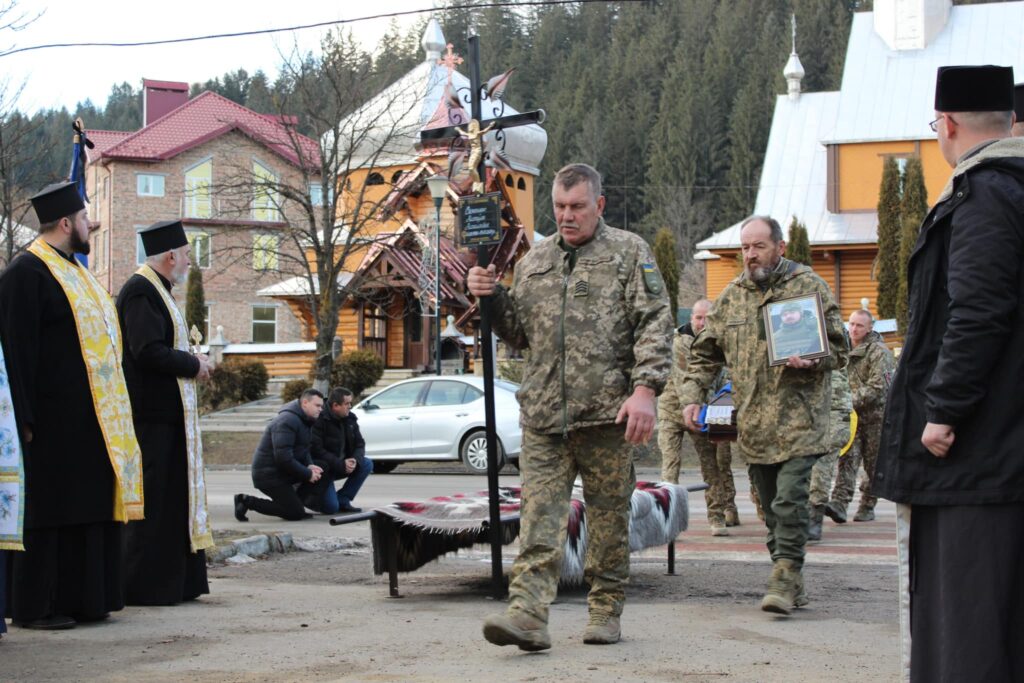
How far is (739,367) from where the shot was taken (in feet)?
26.7

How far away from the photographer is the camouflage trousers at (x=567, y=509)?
6410 mm

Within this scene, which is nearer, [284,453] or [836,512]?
[836,512]

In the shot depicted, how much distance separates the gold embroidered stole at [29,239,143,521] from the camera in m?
7.44

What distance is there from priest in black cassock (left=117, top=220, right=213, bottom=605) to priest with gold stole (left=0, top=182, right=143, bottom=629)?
1.31 feet

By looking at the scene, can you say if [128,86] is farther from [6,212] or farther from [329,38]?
[6,212]

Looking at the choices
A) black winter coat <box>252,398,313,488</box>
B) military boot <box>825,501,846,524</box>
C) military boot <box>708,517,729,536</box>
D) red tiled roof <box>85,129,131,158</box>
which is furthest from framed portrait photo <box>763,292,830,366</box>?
red tiled roof <box>85,129,131,158</box>

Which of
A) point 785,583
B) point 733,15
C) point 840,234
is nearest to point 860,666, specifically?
point 785,583

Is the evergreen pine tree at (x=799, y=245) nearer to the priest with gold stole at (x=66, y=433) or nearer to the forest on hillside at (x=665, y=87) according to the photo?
the priest with gold stole at (x=66, y=433)

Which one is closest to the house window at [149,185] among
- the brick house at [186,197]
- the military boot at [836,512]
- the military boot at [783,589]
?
the brick house at [186,197]

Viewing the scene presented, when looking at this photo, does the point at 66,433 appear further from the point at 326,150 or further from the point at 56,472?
the point at 326,150

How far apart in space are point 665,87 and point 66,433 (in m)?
87.5

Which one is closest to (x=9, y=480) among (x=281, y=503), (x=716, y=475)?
(x=716, y=475)

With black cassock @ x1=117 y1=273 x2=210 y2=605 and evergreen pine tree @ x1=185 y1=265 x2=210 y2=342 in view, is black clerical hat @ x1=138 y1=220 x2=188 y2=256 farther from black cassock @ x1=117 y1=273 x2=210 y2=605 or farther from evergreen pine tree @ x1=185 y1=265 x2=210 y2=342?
evergreen pine tree @ x1=185 y1=265 x2=210 y2=342

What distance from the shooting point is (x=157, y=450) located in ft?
26.5
